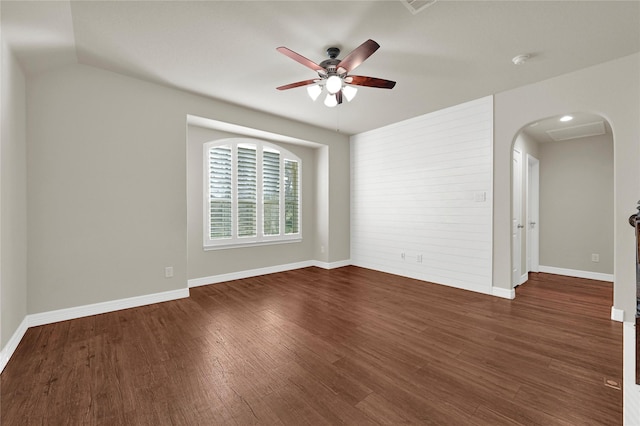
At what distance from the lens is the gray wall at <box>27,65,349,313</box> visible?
2.93 metres

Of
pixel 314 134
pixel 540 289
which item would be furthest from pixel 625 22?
pixel 314 134

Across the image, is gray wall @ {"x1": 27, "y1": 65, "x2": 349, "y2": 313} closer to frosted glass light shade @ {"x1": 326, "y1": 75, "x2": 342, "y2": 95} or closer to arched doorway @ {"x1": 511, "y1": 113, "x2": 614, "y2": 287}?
frosted glass light shade @ {"x1": 326, "y1": 75, "x2": 342, "y2": 95}

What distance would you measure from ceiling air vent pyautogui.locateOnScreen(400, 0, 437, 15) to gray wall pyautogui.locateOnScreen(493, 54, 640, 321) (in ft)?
7.91

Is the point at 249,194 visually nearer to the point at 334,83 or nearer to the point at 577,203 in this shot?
the point at 334,83

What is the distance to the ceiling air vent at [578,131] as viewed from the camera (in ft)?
14.5

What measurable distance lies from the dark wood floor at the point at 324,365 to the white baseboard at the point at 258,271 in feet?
3.21

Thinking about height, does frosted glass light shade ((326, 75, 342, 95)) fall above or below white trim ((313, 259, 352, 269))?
above

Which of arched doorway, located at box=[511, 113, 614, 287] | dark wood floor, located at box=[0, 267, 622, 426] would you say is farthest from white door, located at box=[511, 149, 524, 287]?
dark wood floor, located at box=[0, 267, 622, 426]

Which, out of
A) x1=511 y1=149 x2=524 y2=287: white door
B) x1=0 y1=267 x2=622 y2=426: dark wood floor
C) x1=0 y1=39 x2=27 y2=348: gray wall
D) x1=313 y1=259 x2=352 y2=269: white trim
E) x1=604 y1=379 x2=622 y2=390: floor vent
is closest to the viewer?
x1=0 y1=267 x2=622 y2=426: dark wood floor

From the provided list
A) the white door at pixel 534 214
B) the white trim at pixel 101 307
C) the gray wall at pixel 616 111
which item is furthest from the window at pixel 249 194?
the white door at pixel 534 214

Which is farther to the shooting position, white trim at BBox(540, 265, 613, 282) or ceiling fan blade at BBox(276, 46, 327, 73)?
white trim at BBox(540, 265, 613, 282)

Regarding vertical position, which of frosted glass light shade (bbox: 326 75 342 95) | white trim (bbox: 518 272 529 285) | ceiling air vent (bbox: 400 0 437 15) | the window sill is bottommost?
white trim (bbox: 518 272 529 285)

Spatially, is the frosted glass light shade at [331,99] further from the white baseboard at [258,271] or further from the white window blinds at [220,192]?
the white baseboard at [258,271]

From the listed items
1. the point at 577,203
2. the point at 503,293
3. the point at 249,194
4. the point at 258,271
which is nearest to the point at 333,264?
the point at 258,271
